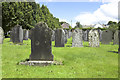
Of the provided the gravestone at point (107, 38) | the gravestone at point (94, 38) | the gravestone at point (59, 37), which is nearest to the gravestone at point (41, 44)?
the gravestone at point (59, 37)

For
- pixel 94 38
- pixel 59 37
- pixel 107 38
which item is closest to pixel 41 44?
pixel 59 37

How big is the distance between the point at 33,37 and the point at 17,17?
27915mm

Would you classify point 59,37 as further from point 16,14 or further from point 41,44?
point 16,14

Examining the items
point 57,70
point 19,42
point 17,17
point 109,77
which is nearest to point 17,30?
point 19,42

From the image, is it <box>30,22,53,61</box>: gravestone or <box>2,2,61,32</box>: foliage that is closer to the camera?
<box>30,22,53,61</box>: gravestone

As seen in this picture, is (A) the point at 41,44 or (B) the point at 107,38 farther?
(B) the point at 107,38

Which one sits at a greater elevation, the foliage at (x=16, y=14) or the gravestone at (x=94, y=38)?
the foliage at (x=16, y=14)

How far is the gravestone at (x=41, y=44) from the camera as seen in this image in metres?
8.45

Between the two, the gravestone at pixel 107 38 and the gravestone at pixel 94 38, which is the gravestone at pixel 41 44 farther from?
the gravestone at pixel 107 38

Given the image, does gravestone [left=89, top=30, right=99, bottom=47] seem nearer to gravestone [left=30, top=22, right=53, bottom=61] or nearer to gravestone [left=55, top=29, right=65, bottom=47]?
gravestone [left=55, top=29, right=65, bottom=47]

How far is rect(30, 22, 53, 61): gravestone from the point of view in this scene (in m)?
8.45

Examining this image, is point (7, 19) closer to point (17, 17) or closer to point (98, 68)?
point (17, 17)

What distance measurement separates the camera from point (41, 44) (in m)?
8.51

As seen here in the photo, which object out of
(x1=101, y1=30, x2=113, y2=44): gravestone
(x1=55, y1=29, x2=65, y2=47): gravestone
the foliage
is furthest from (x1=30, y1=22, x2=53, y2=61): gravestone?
the foliage
